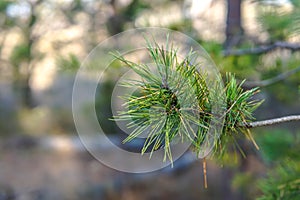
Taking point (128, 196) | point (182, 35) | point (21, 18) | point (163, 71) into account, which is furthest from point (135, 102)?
point (21, 18)

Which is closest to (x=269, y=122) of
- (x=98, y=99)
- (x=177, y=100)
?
(x=177, y=100)

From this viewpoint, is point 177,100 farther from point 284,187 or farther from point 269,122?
point 284,187

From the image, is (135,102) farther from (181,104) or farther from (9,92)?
(9,92)

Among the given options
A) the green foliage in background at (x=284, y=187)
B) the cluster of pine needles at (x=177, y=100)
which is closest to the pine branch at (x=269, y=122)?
the cluster of pine needles at (x=177, y=100)

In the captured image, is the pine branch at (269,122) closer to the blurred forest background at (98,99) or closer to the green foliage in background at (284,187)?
the green foliage in background at (284,187)

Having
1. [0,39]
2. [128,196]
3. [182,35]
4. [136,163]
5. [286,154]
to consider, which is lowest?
[128,196]

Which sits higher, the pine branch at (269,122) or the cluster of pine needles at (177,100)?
the cluster of pine needles at (177,100)

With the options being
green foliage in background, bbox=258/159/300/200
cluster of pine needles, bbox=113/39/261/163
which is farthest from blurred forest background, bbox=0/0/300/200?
cluster of pine needles, bbox=113/39/261/163

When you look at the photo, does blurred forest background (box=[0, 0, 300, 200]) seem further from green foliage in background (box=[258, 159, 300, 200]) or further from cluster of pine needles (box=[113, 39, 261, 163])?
cluster of pine needles (box=[113, 39, 261, 163])
